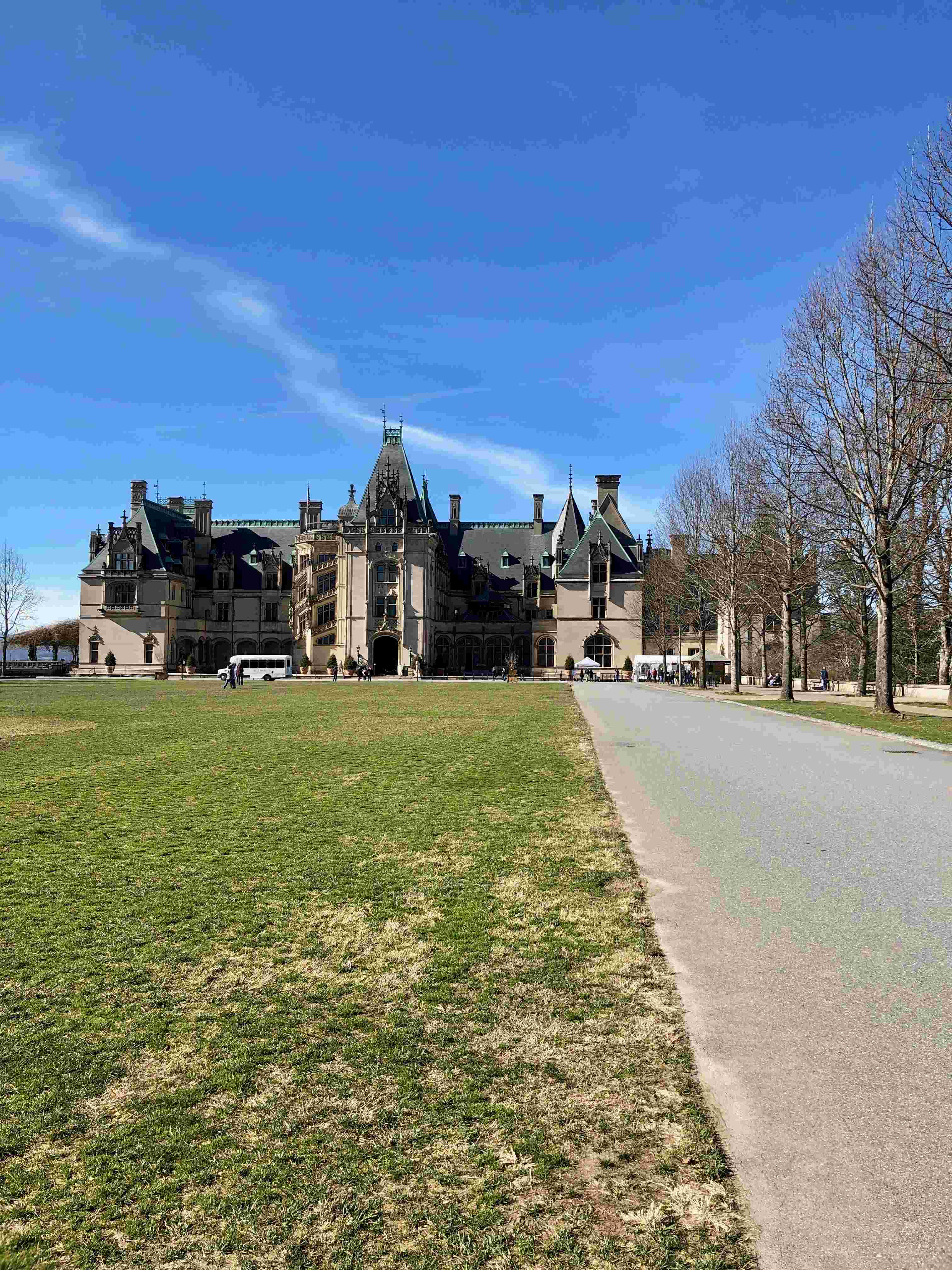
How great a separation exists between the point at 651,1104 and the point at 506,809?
22.8 feet

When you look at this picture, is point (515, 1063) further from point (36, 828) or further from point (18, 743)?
point (18, 743)

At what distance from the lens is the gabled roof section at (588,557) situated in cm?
7931

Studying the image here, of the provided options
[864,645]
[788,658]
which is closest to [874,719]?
[788,658]

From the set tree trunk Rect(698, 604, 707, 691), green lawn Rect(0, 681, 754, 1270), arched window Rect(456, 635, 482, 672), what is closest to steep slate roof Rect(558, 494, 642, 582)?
arched window Rect(456, 635, 482, 672)

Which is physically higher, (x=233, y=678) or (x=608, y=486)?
(x=608, y=486)

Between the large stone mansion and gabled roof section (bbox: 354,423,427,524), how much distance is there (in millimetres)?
139

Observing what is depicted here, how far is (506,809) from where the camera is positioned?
1064cm

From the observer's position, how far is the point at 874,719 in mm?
26234

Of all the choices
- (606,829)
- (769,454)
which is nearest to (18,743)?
(606,829)

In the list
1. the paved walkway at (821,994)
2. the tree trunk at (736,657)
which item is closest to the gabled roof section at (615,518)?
the tree trunk at (736,657)

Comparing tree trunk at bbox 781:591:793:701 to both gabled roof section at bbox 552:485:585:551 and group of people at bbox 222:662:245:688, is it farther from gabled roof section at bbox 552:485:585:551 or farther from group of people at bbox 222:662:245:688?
gabled roof section at bbox 552:485:585:551

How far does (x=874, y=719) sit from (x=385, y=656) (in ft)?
177

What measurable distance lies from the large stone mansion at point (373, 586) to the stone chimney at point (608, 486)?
0.47 ft

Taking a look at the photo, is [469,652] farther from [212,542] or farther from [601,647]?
[212,542]
